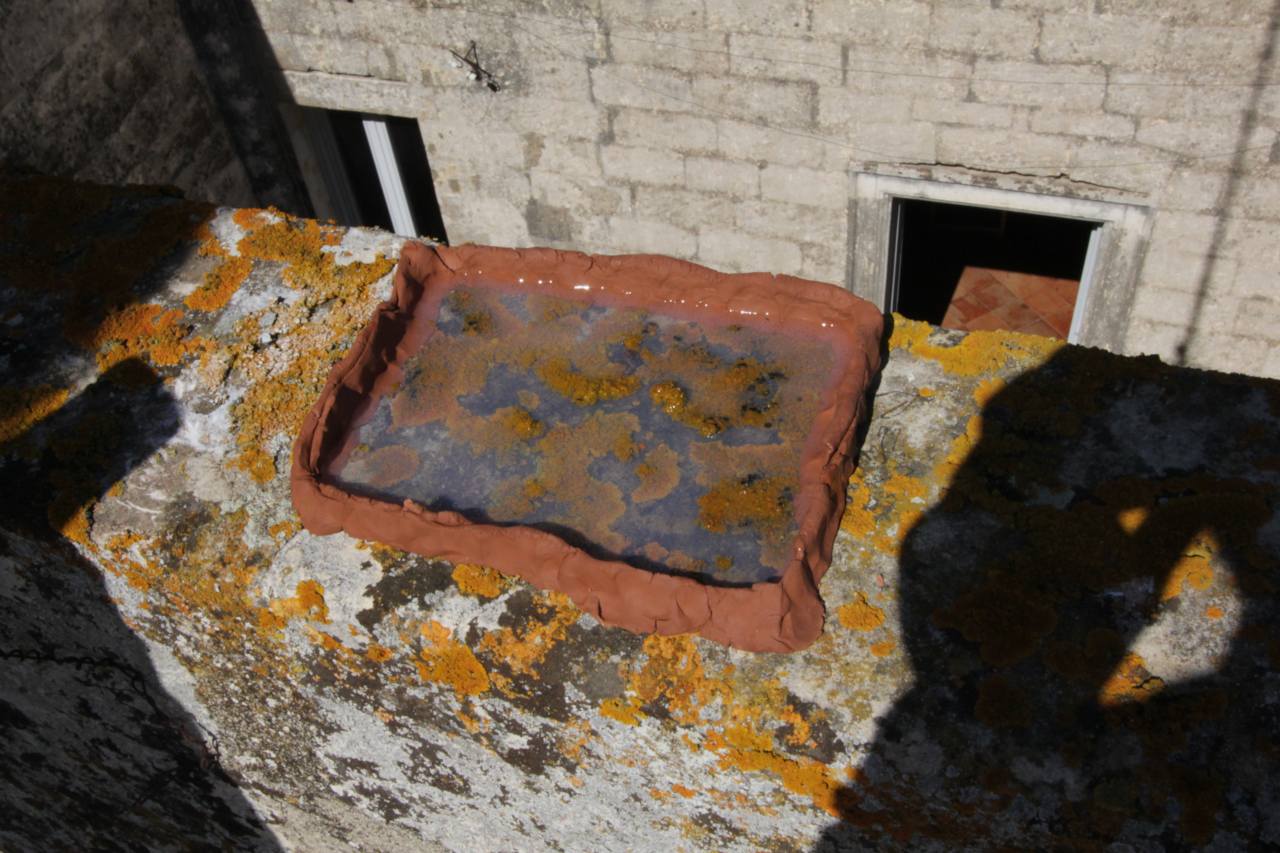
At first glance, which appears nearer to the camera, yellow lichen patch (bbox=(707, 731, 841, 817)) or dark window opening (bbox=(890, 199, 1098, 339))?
yellow lichen patch (bbox=(707, 731, 841, 817))

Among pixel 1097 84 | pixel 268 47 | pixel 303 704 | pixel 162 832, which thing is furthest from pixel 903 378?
pixel 268 47

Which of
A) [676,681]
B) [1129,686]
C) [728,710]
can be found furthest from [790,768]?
[1129,686]

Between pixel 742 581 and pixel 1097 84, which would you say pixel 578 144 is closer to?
pixel 1097 84

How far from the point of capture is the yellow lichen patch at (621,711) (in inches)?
→ 85.6

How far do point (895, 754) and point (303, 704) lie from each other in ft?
4.66

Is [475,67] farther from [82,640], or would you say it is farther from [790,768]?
[790,768]

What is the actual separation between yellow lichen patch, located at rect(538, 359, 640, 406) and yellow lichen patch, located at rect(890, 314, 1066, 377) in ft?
2.23

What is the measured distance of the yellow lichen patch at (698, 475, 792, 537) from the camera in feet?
7.52

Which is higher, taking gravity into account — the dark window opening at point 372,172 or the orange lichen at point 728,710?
the orange lichen at point 728,710

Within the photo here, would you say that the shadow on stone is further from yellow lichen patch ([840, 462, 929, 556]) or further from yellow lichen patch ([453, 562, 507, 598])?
yellow lichen patch ([840, 462, 929, 556])

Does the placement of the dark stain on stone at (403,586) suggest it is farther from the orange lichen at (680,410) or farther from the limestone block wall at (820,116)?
the limestone block wall at (820,116)

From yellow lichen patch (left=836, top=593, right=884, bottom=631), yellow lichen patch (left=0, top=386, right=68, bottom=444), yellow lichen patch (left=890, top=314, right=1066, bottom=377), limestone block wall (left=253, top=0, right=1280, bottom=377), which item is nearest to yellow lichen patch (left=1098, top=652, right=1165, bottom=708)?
yellow lichen patch (left=836, top=593, right=884, bottom=631)

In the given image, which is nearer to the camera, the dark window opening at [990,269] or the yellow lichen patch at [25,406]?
the yellow lichen patch at [25,406]

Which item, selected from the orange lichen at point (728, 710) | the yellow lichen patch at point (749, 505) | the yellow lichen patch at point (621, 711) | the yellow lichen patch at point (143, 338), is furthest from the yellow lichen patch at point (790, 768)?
the yellow lichen patch at point (143, 338)
